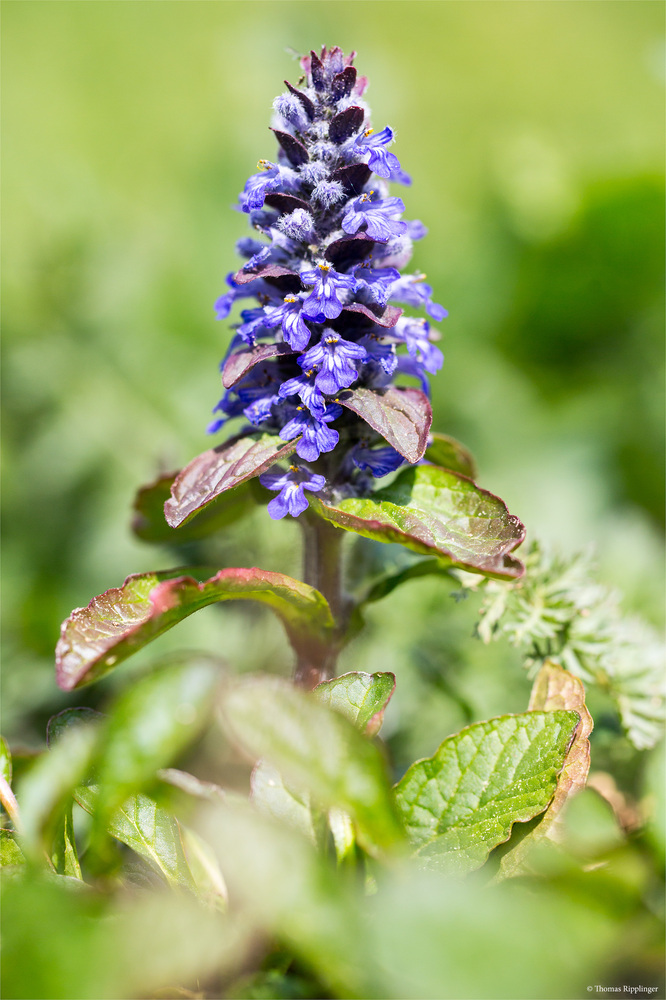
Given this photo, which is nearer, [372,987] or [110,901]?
[372,987]

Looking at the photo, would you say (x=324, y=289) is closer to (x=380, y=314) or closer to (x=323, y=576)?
(x=380, y=314)

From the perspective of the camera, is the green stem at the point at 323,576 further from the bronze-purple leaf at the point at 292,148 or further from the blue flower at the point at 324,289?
the bronze-purple leaf at the point at 292,148

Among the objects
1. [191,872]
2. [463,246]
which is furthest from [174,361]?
[191,872]

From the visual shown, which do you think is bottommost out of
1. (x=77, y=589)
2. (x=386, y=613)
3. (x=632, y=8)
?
(x=386, y=613)

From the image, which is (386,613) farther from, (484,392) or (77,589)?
(484,392)

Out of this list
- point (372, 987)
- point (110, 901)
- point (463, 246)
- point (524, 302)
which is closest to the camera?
point (372, 987)

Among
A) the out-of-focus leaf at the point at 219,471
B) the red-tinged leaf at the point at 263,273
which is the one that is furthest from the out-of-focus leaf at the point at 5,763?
the red-tinged leaf at the point at 263,273

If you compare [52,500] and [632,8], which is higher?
[632,8]

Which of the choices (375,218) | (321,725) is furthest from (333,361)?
(321,725)
